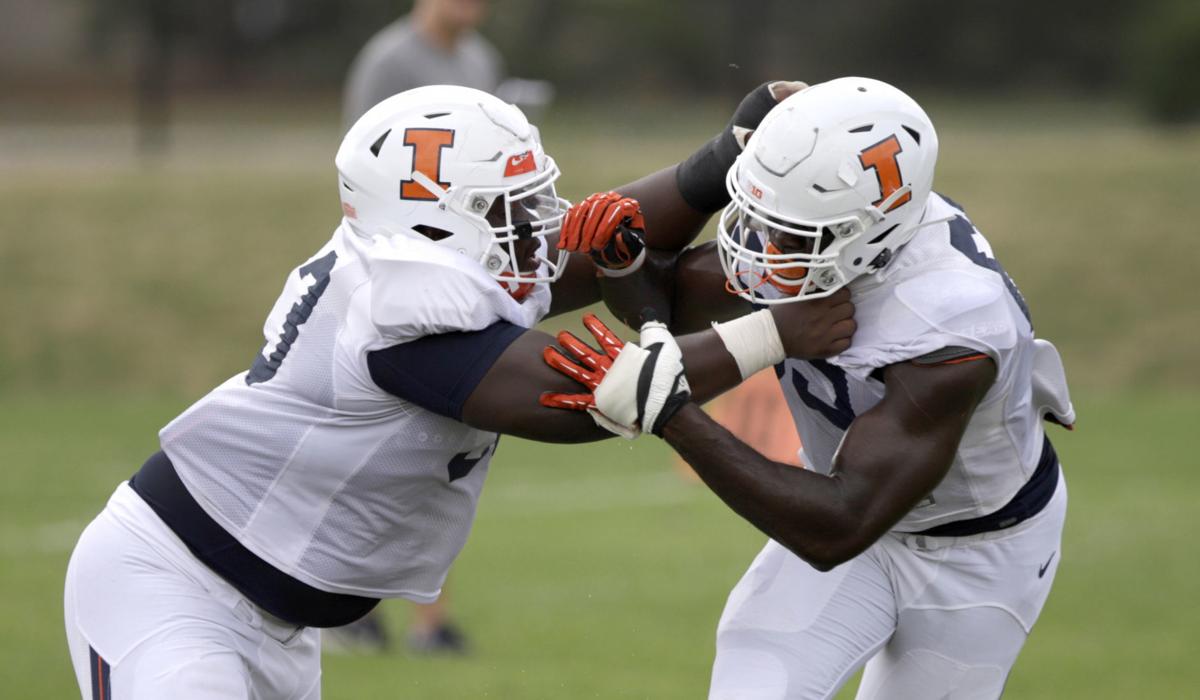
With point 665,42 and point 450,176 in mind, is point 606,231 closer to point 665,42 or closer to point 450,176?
point 450,176

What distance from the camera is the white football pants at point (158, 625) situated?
10.7 feet

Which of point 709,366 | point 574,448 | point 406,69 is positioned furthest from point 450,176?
point 574,448

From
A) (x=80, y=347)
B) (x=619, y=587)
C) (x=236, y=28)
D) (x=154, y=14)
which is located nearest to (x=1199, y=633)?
(x=619, y=587)

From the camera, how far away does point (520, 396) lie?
10.4 ft

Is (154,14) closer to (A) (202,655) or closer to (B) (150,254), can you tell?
(B) (150,254)

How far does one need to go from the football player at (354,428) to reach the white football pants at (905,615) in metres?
0.57

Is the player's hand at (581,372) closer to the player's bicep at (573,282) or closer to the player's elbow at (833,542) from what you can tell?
the player's elbow at (833,542)

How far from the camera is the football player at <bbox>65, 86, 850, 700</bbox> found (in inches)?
126

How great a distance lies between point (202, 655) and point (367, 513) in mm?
435

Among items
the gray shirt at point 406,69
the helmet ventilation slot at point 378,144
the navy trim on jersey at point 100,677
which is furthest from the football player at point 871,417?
the gray shirt at point 406,69

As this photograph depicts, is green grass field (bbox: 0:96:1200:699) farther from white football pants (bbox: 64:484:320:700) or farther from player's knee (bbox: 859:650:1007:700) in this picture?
white football pants (bbox: 64:484:320:700)

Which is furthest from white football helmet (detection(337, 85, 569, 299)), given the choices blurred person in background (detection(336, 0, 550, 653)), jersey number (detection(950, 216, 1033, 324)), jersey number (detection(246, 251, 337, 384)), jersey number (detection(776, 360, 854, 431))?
blurred person in background (detection(336, 0, 550, 653))

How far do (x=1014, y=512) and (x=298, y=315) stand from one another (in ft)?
5.43

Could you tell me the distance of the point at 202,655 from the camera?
3.29 m
